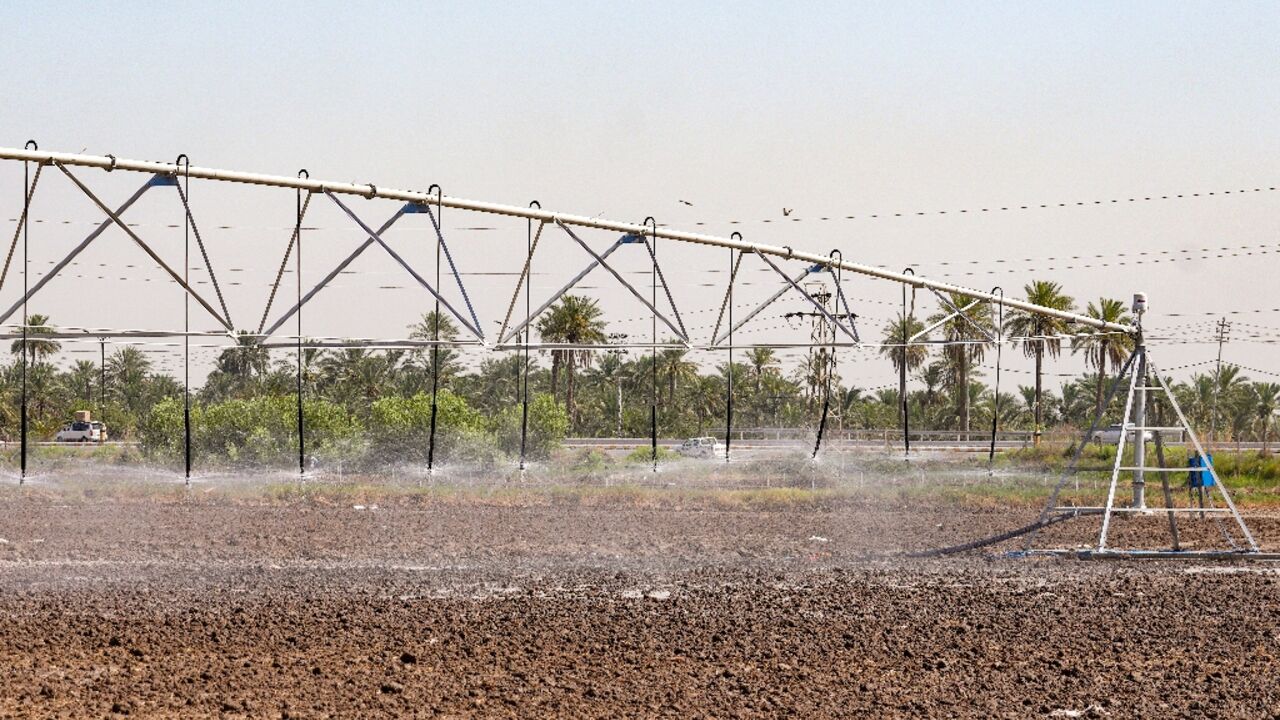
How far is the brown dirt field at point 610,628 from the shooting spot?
42.6 feet

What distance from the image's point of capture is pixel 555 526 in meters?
30.7

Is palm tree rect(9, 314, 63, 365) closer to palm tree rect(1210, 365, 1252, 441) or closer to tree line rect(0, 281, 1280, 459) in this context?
tree line rect(0, 281, 1280, 459)

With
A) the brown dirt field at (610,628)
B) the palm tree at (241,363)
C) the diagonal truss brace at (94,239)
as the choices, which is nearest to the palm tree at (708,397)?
the palm tree at (241,363)

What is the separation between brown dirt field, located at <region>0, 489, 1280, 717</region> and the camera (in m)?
13.0

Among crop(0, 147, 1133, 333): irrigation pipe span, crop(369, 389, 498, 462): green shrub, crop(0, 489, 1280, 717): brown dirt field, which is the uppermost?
crop(0, 147, 1133, 333): irrigation pipe span

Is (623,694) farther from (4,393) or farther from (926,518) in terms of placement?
(4,393)

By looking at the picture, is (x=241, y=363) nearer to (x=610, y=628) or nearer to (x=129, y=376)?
(x=129, y=376)

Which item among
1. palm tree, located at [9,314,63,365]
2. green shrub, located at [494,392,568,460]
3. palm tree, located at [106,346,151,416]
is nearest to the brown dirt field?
palm tree, located at [9,314,63,365]

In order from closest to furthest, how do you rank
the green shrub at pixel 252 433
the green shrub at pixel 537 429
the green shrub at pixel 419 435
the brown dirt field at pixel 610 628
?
the brown dirt field at pixel 610 628 → the green shrub at pixel 252 433 → the green shrub at pixel 419 435 → the green shrub at pixel 537 429

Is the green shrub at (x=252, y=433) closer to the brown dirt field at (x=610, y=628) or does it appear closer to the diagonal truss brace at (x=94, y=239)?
the brown dirt field at (x=610, y=628)

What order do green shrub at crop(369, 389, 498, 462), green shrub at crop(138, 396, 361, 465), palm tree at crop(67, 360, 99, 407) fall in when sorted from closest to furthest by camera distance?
green shrub at crop(138, 396, 361, 465) < green shrub at crop(369, 389, 498, 462) < palm tree at crop(67, 360, 99, 407)

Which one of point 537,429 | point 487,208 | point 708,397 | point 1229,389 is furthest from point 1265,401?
point 487,208

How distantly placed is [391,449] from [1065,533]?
24312 millimetres

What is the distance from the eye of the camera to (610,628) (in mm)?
16594
